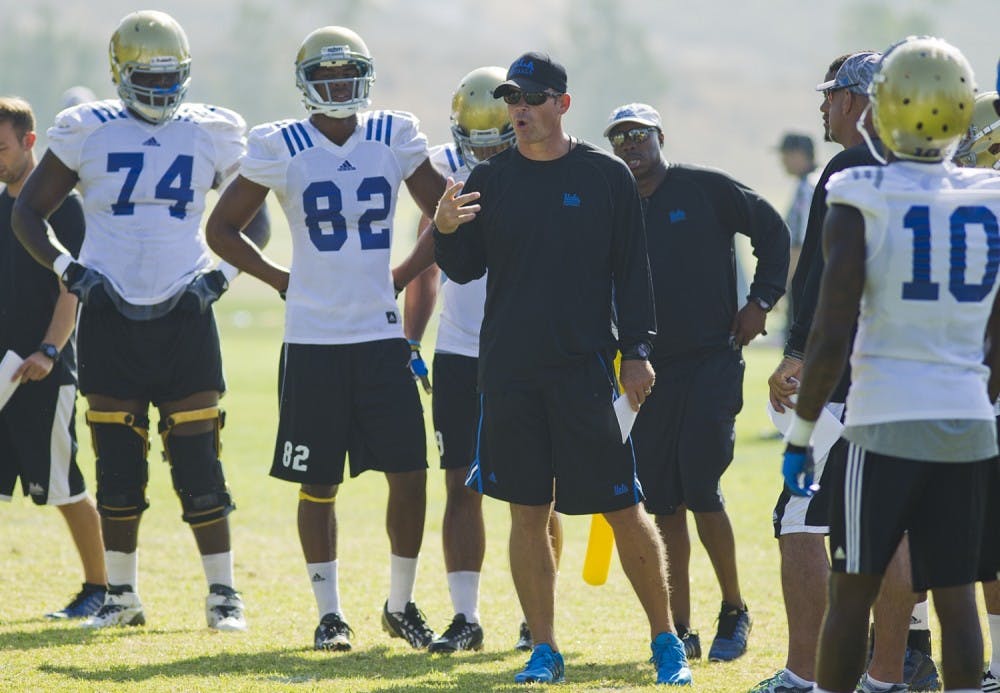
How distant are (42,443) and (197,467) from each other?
1.06 metres

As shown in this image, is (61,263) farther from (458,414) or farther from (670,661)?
(670,661)

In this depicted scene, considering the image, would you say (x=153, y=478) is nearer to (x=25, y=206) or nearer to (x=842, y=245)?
(x=25, y=206)

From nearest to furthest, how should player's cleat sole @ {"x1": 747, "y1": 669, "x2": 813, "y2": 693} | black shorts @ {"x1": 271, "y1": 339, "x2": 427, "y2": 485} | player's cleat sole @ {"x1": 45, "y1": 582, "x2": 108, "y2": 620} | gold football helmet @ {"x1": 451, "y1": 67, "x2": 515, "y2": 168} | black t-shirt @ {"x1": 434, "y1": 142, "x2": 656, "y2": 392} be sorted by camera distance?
player's cleat sole @ {"x1": 747, "y1": 669, "x2": 813, "y2": 693}
black t-shirt @ {"x1": 434, "y1": 142, "x2": 656, "y2": 392}
black shorts @ {"x1": 271, "y1": 339, "x2": 427, "y2": 485}
gold football helmet @ {"x1": 451, "y1": 67, "x2": 515, "y2": 168}
player's cleat sole @ {"x1": 45, "y1": 582, "x2": 108, "y2": 620}

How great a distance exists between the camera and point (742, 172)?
115 metres

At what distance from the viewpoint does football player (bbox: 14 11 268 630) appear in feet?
24.2

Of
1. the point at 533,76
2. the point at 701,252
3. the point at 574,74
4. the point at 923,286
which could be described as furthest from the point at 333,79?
the point at 574,74

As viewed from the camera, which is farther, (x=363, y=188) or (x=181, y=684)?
(x=363, y=188)

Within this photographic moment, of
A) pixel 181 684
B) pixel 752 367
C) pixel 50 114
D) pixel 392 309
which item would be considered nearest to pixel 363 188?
pixel 392 309

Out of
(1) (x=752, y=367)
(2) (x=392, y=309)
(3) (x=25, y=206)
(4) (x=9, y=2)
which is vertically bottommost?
(1) (x=752, y=367)

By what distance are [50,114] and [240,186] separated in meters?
108

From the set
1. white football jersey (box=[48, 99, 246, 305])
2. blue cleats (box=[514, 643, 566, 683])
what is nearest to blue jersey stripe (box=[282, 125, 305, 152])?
white football jersey (box=[48, 99, 246, 305])

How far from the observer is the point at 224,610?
Answer: 24.6 ft

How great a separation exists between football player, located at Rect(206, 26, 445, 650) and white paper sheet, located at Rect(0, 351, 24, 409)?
57.4 inches

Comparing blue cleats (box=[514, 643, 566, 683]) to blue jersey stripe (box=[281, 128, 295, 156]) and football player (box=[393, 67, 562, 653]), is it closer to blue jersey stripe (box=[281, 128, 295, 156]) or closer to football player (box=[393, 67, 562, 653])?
football player (box=[393, 67, 562, 653])
